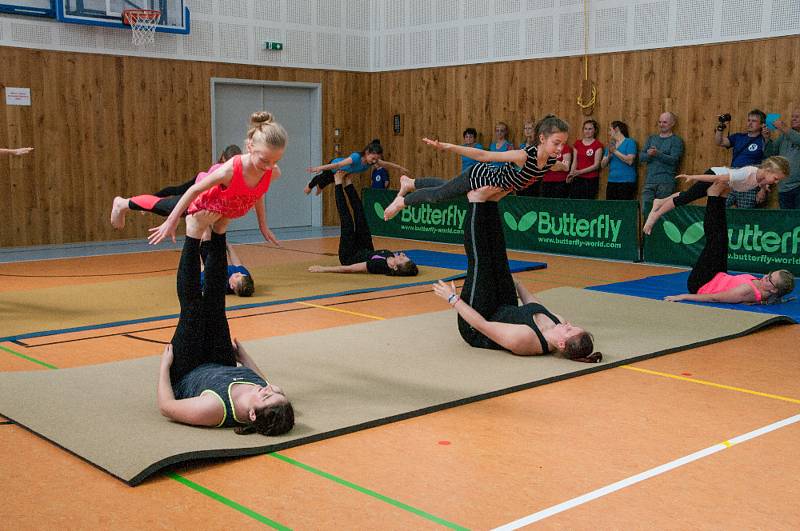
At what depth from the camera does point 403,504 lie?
9.89 feet

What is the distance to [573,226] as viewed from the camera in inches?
414

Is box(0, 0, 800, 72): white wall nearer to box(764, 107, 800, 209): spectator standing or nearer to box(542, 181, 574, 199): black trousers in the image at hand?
box(764, 107, 800, 209): spectator standing

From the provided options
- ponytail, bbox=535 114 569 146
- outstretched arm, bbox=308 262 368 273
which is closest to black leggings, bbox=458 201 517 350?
ponytail, bbox=535 114 569 146

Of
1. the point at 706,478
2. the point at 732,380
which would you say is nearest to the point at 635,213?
the point at 732,380

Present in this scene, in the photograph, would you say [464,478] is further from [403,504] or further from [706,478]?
[706,478]

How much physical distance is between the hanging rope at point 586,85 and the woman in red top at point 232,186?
8.36 meters

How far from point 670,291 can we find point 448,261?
2949 millimetres

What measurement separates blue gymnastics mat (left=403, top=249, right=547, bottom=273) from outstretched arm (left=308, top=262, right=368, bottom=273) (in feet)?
3.72

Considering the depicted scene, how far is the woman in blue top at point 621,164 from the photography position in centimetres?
1101

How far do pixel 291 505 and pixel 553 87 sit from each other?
10129 mm

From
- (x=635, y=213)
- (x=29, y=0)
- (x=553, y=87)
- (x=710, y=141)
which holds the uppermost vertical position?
(x=29, y=0)

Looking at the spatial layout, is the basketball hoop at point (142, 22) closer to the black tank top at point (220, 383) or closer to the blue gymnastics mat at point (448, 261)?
the blue gymnastics mat at point (448, 261)

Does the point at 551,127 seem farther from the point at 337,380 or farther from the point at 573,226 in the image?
the point at 573,226

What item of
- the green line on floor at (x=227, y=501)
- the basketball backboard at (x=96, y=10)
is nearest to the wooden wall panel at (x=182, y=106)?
the basketball backboard at (x=96, y=10)
